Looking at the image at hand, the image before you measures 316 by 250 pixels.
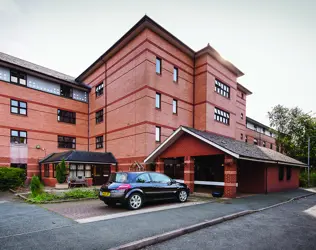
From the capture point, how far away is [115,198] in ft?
27.6

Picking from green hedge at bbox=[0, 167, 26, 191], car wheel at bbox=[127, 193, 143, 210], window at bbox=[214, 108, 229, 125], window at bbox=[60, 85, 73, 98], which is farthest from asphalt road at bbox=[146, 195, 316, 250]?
window at bbox=[60, 85, 73, 98]

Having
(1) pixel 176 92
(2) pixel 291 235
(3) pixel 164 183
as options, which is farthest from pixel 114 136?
(2) pixel 291 235

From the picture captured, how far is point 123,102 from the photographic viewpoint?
64.8 feet

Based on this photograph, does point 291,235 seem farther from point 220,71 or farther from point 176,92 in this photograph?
point 220,71

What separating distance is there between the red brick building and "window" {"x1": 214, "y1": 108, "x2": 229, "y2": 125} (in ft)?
0.35

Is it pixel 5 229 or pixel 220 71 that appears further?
pixel 220 71

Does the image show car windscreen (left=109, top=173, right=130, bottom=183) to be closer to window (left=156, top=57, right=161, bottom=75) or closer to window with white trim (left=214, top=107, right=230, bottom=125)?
window (left=156, top=57, right=161, bottom=75)

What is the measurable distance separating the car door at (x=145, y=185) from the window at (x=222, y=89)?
15.4 metres

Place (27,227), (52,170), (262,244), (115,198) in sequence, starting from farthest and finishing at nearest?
(52,170)
(115,198)
(27,227)
(262,244)

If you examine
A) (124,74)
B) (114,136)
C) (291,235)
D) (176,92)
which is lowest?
(291,235)

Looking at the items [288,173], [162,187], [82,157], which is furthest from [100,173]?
[288,173]

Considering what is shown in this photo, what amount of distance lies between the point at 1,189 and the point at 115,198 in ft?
37.0

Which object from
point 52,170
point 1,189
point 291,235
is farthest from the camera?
point 52,170

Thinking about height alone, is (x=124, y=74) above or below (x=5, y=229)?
above
